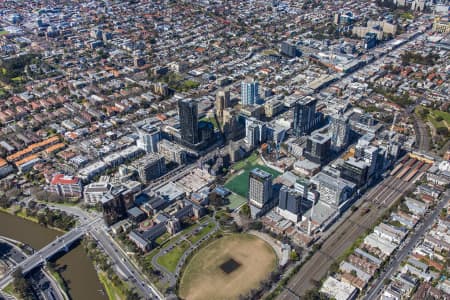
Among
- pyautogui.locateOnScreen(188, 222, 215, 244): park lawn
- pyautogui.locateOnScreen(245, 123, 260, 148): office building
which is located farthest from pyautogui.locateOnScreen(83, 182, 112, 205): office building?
pyautogui.locateOnScreen(245, 123, 260, 148): office building

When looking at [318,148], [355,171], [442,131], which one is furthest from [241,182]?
[442,131]

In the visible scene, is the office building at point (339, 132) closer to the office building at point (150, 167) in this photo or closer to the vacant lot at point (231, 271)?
the vacant lot at point (231, 271)

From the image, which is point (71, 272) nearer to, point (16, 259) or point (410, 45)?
point (16, 259)

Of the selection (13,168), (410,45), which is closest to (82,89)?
(13,168)

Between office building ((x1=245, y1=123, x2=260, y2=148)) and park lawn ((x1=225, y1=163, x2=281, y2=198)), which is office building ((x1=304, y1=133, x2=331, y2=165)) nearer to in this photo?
park lawn ((x1=225, y1=163, x2=281, y2=198))

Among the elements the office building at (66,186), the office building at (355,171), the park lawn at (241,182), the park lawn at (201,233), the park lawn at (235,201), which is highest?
the office building at (355,171)

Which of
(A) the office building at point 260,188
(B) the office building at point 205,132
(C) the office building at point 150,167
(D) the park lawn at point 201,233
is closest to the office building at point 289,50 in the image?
(B) the office building at point 205,132
